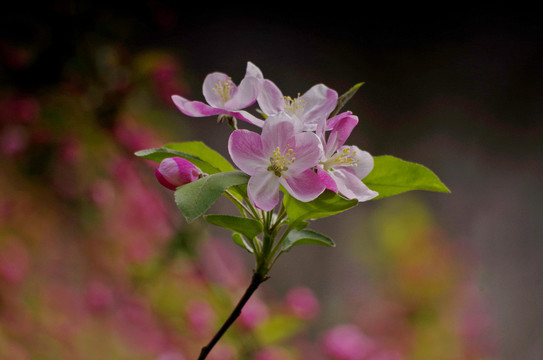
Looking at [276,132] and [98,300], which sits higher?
[276,132]

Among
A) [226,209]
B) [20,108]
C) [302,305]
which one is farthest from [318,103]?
[226,209]

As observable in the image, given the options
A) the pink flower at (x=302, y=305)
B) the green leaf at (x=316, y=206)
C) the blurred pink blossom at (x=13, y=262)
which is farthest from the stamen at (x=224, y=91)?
the blurred pink blossom at (x=13, y=262)

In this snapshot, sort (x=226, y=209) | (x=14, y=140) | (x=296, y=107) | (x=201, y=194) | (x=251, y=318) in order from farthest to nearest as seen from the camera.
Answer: (x=226, y=209)
(x=14, y=140)
(x=251, y=318)
(x=296, y=107)
(x=201, y=194)

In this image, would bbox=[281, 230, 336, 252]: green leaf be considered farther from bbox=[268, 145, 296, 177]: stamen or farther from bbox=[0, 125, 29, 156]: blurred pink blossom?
bbox=[0, 125, 29, 156]: blurred pink blossom

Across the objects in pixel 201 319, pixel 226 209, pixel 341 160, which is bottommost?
pixel 226 209

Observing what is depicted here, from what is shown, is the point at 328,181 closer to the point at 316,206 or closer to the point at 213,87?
the point at 316,206

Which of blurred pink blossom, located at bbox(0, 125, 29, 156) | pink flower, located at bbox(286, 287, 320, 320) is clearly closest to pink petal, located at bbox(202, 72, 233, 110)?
pink flower, located at bbox(286, 287, 320, 320)
